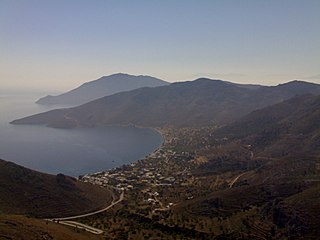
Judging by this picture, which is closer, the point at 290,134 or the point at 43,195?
the point at 43,195

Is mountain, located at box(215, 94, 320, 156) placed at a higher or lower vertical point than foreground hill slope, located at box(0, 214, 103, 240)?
higher

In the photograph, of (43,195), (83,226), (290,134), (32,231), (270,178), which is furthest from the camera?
(290,134)

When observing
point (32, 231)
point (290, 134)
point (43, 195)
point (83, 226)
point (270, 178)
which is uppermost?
point (290, 134)

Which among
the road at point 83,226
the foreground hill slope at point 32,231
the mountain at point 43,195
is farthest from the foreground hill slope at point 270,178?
the foreground hill slope at point 32,231

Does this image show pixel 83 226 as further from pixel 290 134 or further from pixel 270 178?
pixel 290 134

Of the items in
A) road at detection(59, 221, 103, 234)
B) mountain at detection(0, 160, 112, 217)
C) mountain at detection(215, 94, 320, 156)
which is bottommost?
road at detection(59, 221, 103, 234)

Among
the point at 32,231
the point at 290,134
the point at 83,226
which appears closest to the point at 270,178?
the point at 83,226

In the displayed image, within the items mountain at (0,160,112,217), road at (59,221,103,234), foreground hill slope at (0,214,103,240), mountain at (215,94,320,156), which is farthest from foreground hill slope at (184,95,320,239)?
foreground hill slope at (0,214,103,240)

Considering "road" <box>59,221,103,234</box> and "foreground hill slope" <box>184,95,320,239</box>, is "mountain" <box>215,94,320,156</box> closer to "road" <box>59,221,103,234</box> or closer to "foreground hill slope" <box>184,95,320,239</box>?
"foreground hill slope" <box>184,95,320,239</box>
